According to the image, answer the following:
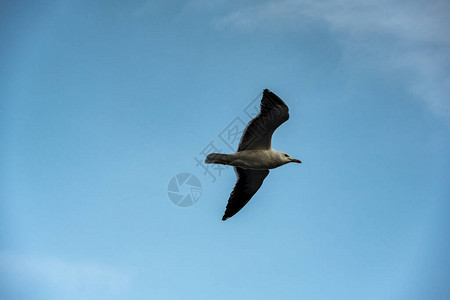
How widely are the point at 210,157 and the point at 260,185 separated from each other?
2.35m

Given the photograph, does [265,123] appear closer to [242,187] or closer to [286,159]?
[286,159]

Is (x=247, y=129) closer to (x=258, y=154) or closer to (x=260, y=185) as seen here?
(x=258, y=154)

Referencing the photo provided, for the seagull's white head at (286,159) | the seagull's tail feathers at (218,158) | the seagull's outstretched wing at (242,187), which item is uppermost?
the seagull's tail feathers at (218,158)

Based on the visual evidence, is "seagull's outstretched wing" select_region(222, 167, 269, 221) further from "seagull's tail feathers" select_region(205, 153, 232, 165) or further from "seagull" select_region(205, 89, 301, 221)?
"seagull's tail feathers" select_region(205, 153, 232, 165)

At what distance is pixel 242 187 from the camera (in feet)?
42.0

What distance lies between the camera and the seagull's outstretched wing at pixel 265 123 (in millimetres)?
10852

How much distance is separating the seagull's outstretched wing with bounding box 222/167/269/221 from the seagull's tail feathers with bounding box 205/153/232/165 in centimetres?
106

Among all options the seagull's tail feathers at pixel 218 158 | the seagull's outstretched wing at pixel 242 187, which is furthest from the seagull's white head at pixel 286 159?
the seagull's tail feathers at pixel 218 158

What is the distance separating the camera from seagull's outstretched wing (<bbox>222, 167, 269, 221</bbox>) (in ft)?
41.5

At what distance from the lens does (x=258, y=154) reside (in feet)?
38.5

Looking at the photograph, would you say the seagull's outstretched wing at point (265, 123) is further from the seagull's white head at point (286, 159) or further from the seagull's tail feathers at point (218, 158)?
the seagull's white head at point (286, 159)

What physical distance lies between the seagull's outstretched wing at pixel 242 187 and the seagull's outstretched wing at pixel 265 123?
45.8 inches

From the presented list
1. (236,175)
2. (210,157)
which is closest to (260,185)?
(236,175)

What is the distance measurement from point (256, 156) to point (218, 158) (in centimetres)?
115
